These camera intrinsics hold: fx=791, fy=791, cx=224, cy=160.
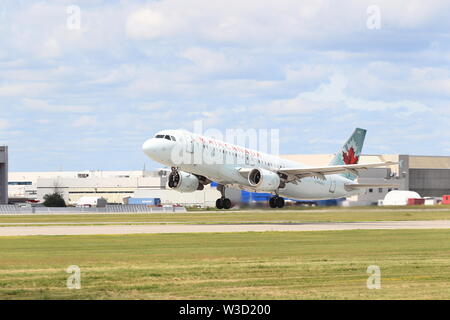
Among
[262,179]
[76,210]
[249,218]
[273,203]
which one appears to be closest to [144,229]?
[262,179]

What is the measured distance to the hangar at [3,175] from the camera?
160m

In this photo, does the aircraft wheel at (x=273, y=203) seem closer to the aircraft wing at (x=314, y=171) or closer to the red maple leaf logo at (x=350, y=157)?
the aircraft wing at (x=314, y=171)

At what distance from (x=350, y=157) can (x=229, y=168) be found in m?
25.9

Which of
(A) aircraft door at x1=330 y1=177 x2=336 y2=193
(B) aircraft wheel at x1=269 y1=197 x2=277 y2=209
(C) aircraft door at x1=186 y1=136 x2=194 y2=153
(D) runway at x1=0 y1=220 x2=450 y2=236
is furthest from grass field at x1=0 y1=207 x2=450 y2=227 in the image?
(D) runway at x1=0 y1=220 x2=450 y2=236

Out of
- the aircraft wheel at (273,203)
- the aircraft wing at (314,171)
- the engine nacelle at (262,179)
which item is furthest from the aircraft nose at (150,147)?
the aircraft wheel at (273,203)

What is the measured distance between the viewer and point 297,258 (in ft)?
116

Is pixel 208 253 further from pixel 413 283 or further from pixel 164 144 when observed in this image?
pixel 164 144

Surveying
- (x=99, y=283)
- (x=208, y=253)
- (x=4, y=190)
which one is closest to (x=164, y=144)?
(x=208, y=253)

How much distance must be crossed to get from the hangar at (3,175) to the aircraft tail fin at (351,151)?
296 ft

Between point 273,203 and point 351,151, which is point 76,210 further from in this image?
point 273,203

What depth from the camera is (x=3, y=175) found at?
6329 inches

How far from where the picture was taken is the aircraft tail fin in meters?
89.5

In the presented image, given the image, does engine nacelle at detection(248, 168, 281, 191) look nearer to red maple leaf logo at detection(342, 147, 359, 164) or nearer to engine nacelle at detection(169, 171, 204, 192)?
engine nacelle at detection(169, 171, 204, 192)

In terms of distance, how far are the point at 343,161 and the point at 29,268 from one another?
204 ft
